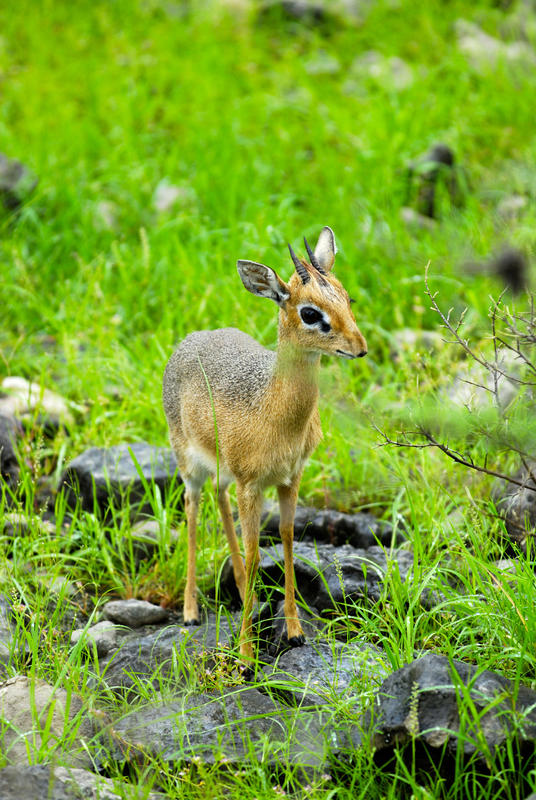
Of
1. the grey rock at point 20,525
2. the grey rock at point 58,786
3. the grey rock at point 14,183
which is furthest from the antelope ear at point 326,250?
the grey rock at point 14,183

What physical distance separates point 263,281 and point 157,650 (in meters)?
1.59

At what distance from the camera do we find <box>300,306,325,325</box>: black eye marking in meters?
3.11

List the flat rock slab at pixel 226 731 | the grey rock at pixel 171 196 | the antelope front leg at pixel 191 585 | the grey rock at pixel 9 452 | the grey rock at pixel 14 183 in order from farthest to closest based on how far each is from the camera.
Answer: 1. the grey rock at pixel 171 196
2. the grey rock at pixel 14 183
3. the grey rock at pixel 9 452
4. the antelope front leg at pixel 191 585
5. the flat rock slab at pixel 226 731

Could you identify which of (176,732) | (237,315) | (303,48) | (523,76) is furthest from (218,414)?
(303,48)

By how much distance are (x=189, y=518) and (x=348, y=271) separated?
9.21ft

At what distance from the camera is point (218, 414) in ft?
11.8

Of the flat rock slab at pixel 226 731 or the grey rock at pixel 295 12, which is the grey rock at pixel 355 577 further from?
the grey rock at pixel 295 12

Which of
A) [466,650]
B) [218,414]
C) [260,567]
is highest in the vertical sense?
[218,414]

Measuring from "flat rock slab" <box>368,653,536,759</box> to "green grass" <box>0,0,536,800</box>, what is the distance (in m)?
0.10

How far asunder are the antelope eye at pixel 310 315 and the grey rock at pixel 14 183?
15.4ft

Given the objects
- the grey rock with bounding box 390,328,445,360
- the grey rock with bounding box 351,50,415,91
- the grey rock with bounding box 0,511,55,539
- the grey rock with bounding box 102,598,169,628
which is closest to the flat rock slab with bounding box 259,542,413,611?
the grey rock with bounding box 102,598,169,628

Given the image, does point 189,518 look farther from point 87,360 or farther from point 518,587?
point 87,360

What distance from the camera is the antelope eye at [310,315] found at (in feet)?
10.2

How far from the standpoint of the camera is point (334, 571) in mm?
3850
